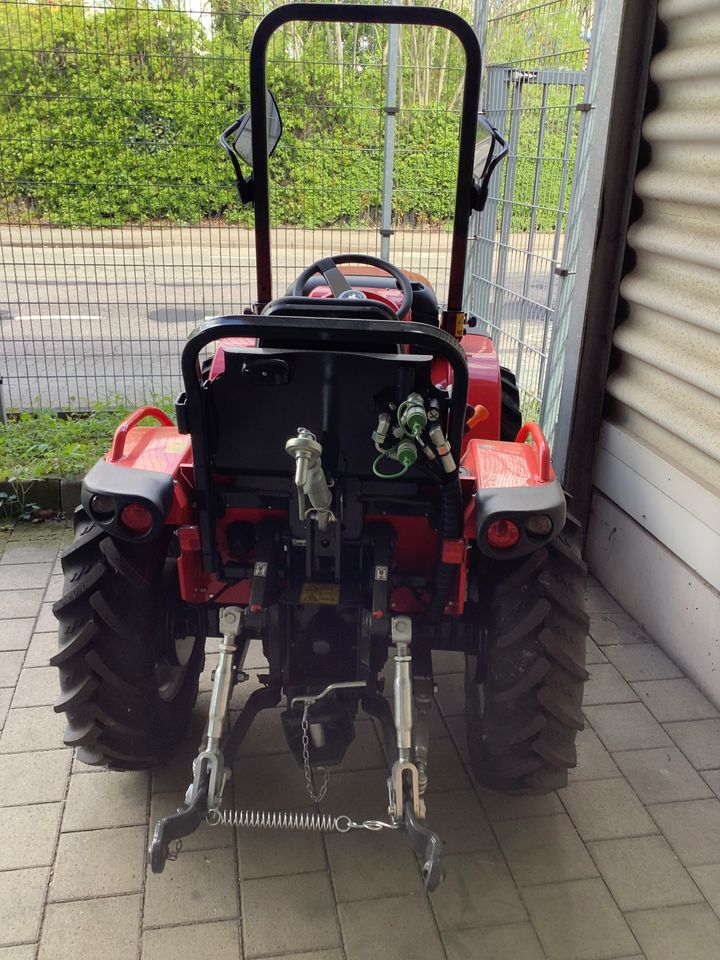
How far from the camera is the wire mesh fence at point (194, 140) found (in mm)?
4605

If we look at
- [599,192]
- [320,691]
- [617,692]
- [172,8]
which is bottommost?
[617,692]

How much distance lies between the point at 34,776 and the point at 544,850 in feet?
5.15

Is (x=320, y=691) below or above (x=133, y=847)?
above

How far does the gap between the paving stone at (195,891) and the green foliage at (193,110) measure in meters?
3.48

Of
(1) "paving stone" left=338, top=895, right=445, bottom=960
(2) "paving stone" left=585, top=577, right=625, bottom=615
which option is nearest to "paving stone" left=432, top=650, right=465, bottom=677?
(2) "paving stone" left=585, top=577, right=625, bottom=615

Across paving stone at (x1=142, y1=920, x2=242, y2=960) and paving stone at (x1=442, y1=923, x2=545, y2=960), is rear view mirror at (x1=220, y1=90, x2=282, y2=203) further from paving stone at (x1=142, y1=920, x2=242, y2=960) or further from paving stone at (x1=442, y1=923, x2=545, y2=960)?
paving stone at (x1=442, y1=923, x2=545, y2=960)

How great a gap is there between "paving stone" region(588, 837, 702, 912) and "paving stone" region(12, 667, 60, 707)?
1.90 m

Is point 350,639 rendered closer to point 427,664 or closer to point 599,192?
point 427,664

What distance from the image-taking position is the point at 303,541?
215 centimetres

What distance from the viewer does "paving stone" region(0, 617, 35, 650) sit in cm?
325

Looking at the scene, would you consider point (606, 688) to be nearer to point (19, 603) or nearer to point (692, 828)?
point (692, 828)

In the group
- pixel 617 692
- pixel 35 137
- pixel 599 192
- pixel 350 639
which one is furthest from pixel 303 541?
pixel 35 137

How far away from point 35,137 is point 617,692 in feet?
14.1

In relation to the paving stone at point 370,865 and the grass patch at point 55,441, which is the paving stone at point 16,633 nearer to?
the grass patch at point 55,441
